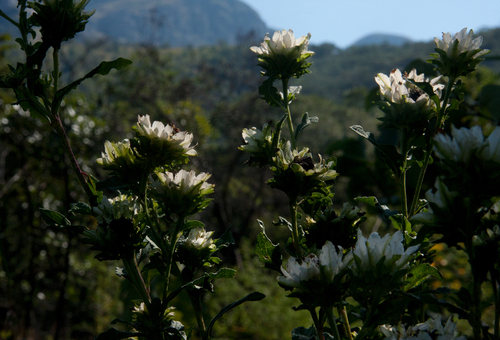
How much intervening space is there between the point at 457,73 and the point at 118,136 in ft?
12.9

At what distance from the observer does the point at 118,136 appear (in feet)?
13.1

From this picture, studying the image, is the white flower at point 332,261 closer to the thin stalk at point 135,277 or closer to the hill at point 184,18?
the thin stalk at point 135,277

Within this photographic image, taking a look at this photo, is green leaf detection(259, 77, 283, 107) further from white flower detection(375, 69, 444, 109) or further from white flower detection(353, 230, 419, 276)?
white flower detection(353, 230, 419, 276)

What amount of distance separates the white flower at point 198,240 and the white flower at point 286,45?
268 millimetres

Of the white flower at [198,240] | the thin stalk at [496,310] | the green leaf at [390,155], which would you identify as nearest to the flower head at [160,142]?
the white flower at [198,240]

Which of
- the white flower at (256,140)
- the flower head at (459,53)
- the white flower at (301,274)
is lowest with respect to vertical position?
the white flower at (301,274)

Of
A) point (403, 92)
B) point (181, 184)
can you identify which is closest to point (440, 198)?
point (403, 92)

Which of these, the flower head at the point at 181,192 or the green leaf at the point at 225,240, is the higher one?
the flower head at the point at 181,192

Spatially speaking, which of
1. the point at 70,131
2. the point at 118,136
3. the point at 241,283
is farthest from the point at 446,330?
the point at 241,283

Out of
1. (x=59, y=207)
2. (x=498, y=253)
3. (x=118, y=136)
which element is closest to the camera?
(x=498, y=253)

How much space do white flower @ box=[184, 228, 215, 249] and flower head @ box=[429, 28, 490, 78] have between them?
1.21ft

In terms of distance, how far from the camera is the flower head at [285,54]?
1.70 ft

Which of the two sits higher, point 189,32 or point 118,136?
point 189,32

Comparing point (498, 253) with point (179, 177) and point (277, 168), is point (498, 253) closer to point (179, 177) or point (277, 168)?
point (277, 168)
